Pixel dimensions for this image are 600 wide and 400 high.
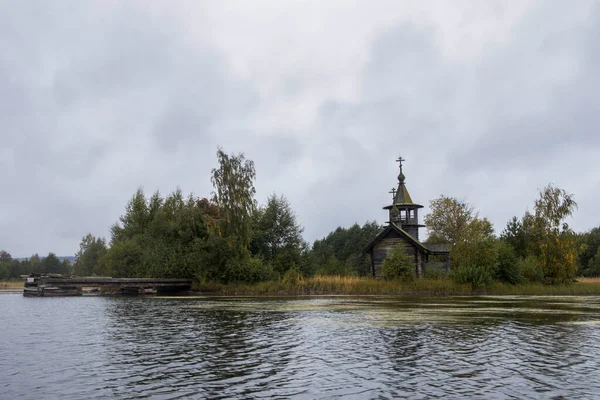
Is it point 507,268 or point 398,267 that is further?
point 507,268

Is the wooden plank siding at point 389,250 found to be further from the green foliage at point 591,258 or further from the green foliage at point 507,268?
the green foliage at point 591,258

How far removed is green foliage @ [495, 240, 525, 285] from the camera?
2114 inches

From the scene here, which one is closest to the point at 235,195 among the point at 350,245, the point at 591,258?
the point at 350,245

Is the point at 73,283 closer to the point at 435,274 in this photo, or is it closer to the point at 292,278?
the point at 292,278

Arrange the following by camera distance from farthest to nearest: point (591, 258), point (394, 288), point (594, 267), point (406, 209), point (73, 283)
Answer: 1. point (591, 258)
2. point (594, 267)
3. point (406, 209)
4. point (73, 283)
5. point (394, 288)

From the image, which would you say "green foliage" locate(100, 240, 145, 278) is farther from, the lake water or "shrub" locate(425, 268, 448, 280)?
the lake water

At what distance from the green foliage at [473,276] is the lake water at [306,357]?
76.0 ft

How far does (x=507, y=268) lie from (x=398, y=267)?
11522 millimetres

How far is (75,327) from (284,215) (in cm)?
4296

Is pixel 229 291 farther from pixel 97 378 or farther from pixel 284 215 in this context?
pixel 97 378

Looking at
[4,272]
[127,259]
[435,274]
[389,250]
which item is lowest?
[435,274]

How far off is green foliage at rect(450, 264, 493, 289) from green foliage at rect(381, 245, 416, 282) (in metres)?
4.52

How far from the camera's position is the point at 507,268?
54.0m

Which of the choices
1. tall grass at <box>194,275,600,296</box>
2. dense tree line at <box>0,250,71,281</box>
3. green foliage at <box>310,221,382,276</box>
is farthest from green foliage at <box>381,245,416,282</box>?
dense tree line at <box>0,250,71,281</box>
